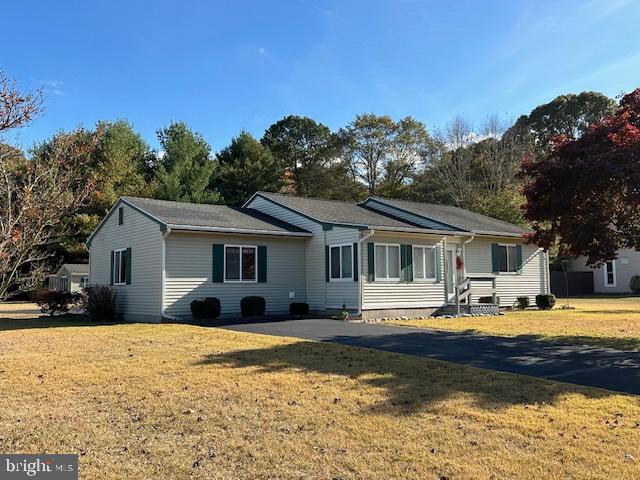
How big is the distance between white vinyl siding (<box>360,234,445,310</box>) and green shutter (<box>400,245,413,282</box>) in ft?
0.57

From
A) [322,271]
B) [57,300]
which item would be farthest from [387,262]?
[57,300]

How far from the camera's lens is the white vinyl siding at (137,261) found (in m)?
18.0

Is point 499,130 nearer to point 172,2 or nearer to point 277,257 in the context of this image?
point 277,257

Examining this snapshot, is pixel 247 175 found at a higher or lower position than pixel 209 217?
higher

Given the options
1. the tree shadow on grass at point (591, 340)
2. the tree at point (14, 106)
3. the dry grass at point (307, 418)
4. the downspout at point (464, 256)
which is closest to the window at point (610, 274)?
the downspout at point (464, 256)

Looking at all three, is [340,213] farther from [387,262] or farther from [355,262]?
[355,262]

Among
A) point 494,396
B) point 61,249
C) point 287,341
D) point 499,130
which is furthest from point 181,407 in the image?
point 499,130

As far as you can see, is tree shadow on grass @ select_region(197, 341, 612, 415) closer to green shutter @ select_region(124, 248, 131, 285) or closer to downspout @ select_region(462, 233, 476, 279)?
green shutter @ select_region(124, 248, 131, 285)

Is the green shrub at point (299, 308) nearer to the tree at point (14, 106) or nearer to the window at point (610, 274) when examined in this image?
the tree at point (14, 106)

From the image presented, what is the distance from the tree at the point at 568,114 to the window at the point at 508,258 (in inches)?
1238

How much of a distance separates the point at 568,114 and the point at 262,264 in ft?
147

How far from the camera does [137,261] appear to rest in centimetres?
1938

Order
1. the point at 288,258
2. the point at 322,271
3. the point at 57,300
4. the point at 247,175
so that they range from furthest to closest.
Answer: the point at 247,175 → the point at 57,300 → the point at 288,258 → the point at 322,271

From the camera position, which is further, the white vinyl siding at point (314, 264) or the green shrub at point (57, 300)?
the green shrub at point (57, 300)
